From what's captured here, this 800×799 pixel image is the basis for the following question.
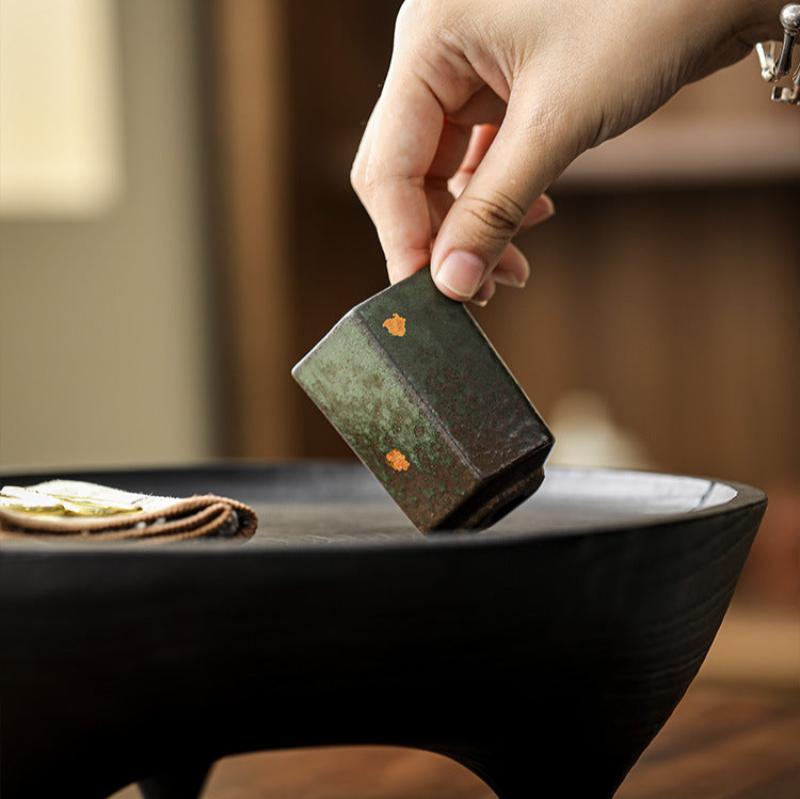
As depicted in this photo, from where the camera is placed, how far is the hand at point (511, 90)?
869mm

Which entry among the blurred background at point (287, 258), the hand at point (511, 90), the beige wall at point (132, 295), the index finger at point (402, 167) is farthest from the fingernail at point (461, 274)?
the beige wall at point (132, 295)

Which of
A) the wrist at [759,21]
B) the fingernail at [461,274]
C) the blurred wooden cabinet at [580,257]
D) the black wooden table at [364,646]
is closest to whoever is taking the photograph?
the black wooden table at [364,646]

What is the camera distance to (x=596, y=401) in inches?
103

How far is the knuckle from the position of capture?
0.86 metres

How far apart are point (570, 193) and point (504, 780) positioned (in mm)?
2026

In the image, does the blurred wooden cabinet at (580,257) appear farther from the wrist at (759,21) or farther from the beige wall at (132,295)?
the wrist at (759,21)

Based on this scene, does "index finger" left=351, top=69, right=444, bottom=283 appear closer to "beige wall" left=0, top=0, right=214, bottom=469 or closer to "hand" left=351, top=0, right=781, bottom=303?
"hand" left=351, top=0, right=781, bottom=303

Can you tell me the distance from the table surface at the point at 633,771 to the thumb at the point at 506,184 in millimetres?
328

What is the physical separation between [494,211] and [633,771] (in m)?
0.37

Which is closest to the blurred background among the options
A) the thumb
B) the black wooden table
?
the thumb

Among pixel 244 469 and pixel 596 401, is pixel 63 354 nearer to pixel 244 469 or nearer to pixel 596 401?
pixel 596 401

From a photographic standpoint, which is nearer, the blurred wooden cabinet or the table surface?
the table surface

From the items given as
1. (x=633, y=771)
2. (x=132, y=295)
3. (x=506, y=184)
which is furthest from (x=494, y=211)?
(x=132, y=295)

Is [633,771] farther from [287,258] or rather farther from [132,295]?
[132,295]
